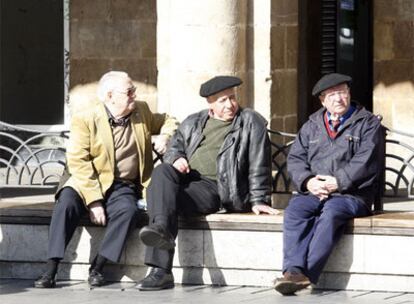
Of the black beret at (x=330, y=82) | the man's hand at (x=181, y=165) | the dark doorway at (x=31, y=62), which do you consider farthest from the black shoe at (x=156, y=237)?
the dark doorway at (x=31, y=62)

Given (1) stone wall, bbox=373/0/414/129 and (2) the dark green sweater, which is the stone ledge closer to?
(2) the dark green sweater

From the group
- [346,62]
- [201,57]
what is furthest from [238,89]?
[346,62]

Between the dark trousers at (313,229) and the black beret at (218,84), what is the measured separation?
951 mm

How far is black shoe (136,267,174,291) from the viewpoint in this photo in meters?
12.5

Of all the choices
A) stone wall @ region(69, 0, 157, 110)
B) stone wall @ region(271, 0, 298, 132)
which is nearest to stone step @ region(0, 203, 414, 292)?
stone wall @ region(271, 0, 298, 132)

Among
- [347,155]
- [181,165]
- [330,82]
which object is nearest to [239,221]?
[181,165]

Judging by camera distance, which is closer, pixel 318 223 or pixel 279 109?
pixel 318 223

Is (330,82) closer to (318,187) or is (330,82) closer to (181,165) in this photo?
(318,187)

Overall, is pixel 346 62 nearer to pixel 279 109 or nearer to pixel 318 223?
pixel 279 109

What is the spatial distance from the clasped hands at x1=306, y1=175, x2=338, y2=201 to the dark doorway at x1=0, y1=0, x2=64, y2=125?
6.38 m

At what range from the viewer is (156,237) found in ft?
40.5

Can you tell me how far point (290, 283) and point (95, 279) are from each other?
142 cm

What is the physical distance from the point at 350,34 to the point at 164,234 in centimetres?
614

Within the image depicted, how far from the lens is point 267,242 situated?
1260cm
